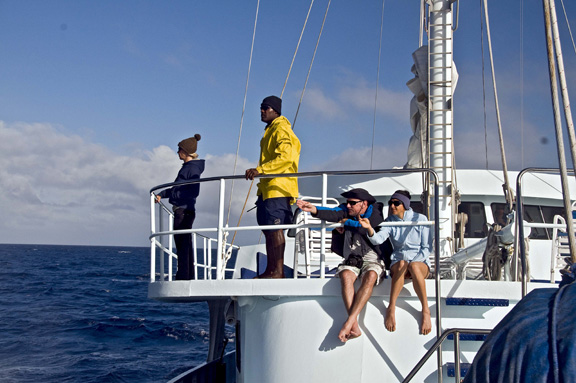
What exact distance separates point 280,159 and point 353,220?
895mm

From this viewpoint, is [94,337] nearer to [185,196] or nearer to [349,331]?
[185,196]

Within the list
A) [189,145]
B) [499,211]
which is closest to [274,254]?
[189,145]

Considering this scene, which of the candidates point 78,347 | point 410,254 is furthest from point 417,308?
point 78,347

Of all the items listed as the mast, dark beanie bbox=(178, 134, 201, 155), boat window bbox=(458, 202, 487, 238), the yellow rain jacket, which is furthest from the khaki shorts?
boat window bbox=(458, 202, 487, 238)

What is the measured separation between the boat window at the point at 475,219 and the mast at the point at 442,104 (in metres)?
1.50

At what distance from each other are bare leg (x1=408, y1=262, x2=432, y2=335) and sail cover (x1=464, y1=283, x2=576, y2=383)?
311cm

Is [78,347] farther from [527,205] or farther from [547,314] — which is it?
[547,314]

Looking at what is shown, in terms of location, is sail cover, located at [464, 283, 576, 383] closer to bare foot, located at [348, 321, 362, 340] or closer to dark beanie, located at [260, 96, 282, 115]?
bare foot, located at [348, 321, 362, 340]

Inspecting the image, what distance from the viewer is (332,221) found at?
511 centimetres

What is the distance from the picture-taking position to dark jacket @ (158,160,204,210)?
21.4 feet

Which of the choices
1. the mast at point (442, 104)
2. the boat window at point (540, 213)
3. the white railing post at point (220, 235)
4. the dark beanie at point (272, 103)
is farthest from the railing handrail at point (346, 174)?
the boat window at point (540, 213)

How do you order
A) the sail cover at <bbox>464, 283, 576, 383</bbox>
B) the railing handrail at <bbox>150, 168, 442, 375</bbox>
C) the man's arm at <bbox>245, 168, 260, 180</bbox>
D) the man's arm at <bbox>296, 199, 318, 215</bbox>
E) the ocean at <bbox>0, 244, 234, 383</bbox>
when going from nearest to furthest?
the sail cover at <bbox>464, 283, 576, 383</bbox>
the man's arm at <bbox>296, 199, 318, 215</bbox>
the railing handrail at <bbox>150, 168, 442, 375</bbox>
the man's arm at <bbox>245, 168, 260, 180</bbox>
the ocean at <bbox>0, 244, 234, 383</bbox>

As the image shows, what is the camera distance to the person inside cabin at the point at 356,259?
5039 millimetres

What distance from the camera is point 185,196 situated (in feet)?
21.7
